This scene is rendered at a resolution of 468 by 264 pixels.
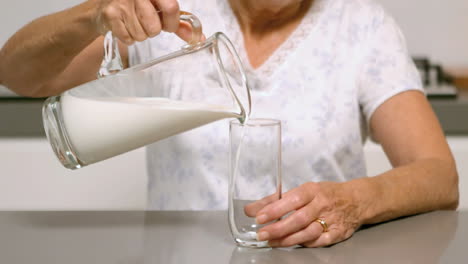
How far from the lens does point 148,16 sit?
2.81 feet

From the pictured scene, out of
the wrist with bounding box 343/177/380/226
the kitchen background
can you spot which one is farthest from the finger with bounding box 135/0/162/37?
the kitchen background

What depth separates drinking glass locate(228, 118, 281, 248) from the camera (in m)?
0.83

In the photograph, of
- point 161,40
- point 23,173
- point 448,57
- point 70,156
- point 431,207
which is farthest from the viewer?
point 448,57

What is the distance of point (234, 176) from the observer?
0.84 meters

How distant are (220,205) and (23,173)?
31.7 inches

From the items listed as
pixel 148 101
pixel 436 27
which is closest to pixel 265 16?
pixel 148 101

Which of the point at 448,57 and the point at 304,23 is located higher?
the point at 304,23

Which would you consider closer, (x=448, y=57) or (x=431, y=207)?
(x=431, y=207)

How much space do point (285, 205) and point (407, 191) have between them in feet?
0.80

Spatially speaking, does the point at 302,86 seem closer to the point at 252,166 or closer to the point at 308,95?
the point at 308,95

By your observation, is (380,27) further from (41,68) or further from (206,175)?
(41,68)

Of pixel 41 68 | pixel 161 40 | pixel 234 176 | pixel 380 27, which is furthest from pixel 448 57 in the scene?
pixel 234 176

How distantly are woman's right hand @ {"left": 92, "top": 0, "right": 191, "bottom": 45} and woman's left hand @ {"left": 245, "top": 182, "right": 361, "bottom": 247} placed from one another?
239mm

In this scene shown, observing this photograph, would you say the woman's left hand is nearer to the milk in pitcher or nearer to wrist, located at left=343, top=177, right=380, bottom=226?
wrist, located at left=343, top=177, right=380, bottom=226
